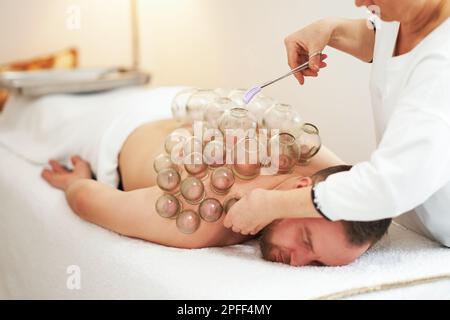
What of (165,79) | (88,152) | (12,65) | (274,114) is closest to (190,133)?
(274,114)

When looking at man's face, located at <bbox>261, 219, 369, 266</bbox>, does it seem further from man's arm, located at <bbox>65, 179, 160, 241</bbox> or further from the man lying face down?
man's arm, located at <bbox>65, 179, 160, 241</bbox>

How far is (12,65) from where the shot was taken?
2.36 meters

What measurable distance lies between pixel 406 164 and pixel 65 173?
3.14ft

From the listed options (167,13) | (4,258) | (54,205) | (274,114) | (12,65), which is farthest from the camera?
(12,65)

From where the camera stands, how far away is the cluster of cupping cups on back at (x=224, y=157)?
120 cm

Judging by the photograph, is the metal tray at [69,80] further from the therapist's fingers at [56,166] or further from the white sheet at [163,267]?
the white sheet at [163,267]

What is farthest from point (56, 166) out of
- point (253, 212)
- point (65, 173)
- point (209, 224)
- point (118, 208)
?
point (253, 212)

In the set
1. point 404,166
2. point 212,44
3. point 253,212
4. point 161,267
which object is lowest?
point 161,267

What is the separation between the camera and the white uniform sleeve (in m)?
0.97

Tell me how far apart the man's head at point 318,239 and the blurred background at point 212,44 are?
0.66ft

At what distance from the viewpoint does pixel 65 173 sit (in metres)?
1.62

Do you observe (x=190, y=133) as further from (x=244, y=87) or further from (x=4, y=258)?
(x=4, y=258)

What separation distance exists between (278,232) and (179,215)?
0.20m

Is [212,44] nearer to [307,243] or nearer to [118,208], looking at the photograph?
[118,208]
